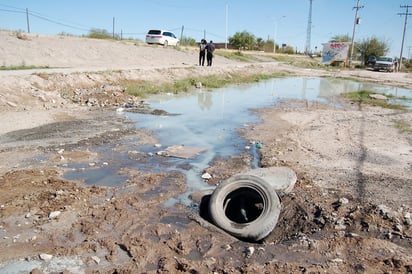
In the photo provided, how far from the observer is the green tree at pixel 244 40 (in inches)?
3403

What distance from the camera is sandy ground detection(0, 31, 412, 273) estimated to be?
3.75 meters

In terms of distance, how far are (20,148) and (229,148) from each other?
4.48m

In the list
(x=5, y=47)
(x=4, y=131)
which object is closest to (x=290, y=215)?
(x=4, y=131)

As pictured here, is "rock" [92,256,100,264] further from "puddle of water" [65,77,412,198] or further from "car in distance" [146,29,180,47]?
"car in distance" [146,29,180,47]

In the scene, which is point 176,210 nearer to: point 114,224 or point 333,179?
point 114,224

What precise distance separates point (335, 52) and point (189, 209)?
6071cm

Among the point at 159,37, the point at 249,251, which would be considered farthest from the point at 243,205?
the point at 159,37

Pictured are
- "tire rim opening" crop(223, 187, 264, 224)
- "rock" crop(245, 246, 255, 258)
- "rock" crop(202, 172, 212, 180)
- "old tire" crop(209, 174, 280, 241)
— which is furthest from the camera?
"rock" crop(202, 172, 212, 180)

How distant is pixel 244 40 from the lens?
87062 mm

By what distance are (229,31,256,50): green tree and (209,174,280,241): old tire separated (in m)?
84.1

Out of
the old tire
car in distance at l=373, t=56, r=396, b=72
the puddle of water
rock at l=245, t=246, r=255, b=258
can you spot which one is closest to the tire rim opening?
the old tire

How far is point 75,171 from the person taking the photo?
6258 millimetres

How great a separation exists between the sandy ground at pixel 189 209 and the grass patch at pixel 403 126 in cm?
26

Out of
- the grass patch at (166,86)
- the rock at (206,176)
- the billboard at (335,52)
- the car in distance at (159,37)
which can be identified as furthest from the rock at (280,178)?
the billboard at (335,52)
